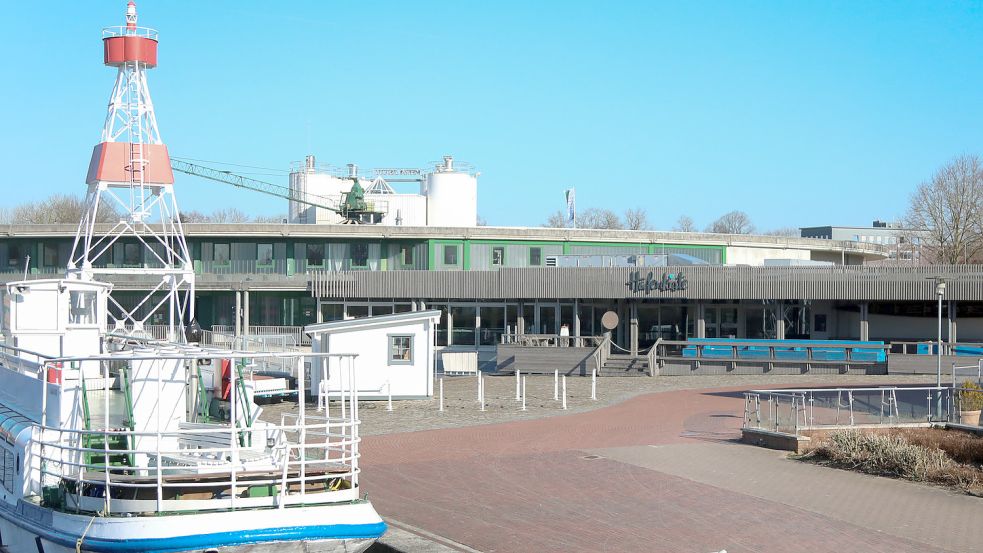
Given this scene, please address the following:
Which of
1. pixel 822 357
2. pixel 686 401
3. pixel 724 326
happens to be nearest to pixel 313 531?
pixel 686 401

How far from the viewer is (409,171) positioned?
237 feet

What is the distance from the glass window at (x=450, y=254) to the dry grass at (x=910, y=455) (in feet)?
106

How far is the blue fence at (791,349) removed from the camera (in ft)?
126

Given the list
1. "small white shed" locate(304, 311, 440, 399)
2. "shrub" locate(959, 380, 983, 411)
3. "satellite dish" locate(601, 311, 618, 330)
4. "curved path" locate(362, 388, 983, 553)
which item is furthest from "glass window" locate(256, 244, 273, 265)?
"shrub" locate(959, 380, 983, 411)

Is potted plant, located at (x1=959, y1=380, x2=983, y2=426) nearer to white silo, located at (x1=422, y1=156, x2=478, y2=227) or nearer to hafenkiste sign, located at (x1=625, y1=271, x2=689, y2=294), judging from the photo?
hafenkiste sign, located at (x1=625, y1=271, x2=689, y2=294)

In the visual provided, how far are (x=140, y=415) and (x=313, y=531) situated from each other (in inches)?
136

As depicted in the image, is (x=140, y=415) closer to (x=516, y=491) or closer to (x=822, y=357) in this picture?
(x=516, y=491)

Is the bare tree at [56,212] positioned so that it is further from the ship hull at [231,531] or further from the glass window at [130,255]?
the ship hull at [231,531]

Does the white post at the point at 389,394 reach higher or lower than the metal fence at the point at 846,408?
lower

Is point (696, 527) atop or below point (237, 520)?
below

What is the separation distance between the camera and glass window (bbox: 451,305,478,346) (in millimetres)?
47469

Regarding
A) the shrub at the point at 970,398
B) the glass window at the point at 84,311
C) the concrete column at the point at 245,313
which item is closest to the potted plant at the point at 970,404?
the shrub at the point at 970,398

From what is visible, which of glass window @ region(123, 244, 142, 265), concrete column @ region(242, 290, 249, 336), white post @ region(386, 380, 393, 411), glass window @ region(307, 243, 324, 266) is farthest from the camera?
glass window @ region(123, 244, 142, 265)

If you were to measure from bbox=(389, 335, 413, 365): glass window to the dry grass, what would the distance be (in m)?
13.9
